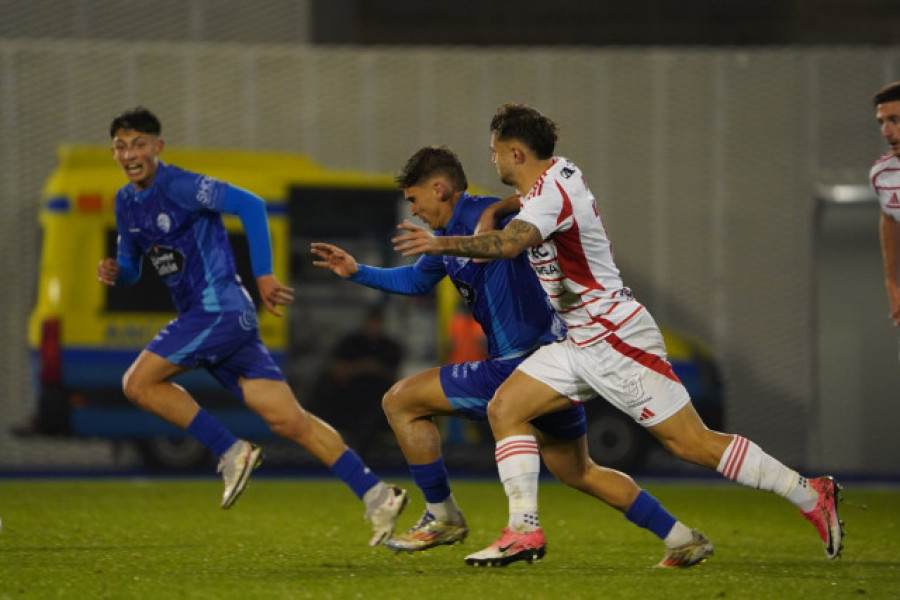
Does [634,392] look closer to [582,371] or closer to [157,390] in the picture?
[582,371]

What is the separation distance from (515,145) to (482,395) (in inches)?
42.4

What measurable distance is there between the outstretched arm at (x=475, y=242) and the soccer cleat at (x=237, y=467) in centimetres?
195

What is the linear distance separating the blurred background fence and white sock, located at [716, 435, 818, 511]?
11164mm

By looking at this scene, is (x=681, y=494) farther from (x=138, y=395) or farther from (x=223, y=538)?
(x=138, y=395)

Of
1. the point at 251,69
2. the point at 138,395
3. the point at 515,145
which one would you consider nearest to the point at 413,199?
the point at 515,145

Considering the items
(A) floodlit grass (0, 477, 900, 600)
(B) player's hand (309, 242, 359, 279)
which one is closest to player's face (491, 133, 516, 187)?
(B) player's hand (309, 242, 359, 279)

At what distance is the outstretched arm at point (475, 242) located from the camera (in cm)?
597

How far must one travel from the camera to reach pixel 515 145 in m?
6.46

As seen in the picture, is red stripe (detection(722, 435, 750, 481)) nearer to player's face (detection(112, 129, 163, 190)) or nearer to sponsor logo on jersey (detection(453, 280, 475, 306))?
sponsor logo on jersey (detection(453, 280, 475, 306))

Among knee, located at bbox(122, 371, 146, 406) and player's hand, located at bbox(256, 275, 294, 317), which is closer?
player's hand, located at bbox(256, 275, 294, 317)

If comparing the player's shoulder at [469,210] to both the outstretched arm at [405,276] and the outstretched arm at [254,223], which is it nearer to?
the outstretched arm at [405,276]

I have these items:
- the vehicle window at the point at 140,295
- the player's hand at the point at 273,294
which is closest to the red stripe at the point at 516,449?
the player's hand at the point at 273,294

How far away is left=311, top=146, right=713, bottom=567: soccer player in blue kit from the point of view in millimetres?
6816

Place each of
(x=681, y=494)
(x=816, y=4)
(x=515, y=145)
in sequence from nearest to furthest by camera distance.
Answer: (x=515, y=145) < (x=681, y=494) < (x=816, y=4)
